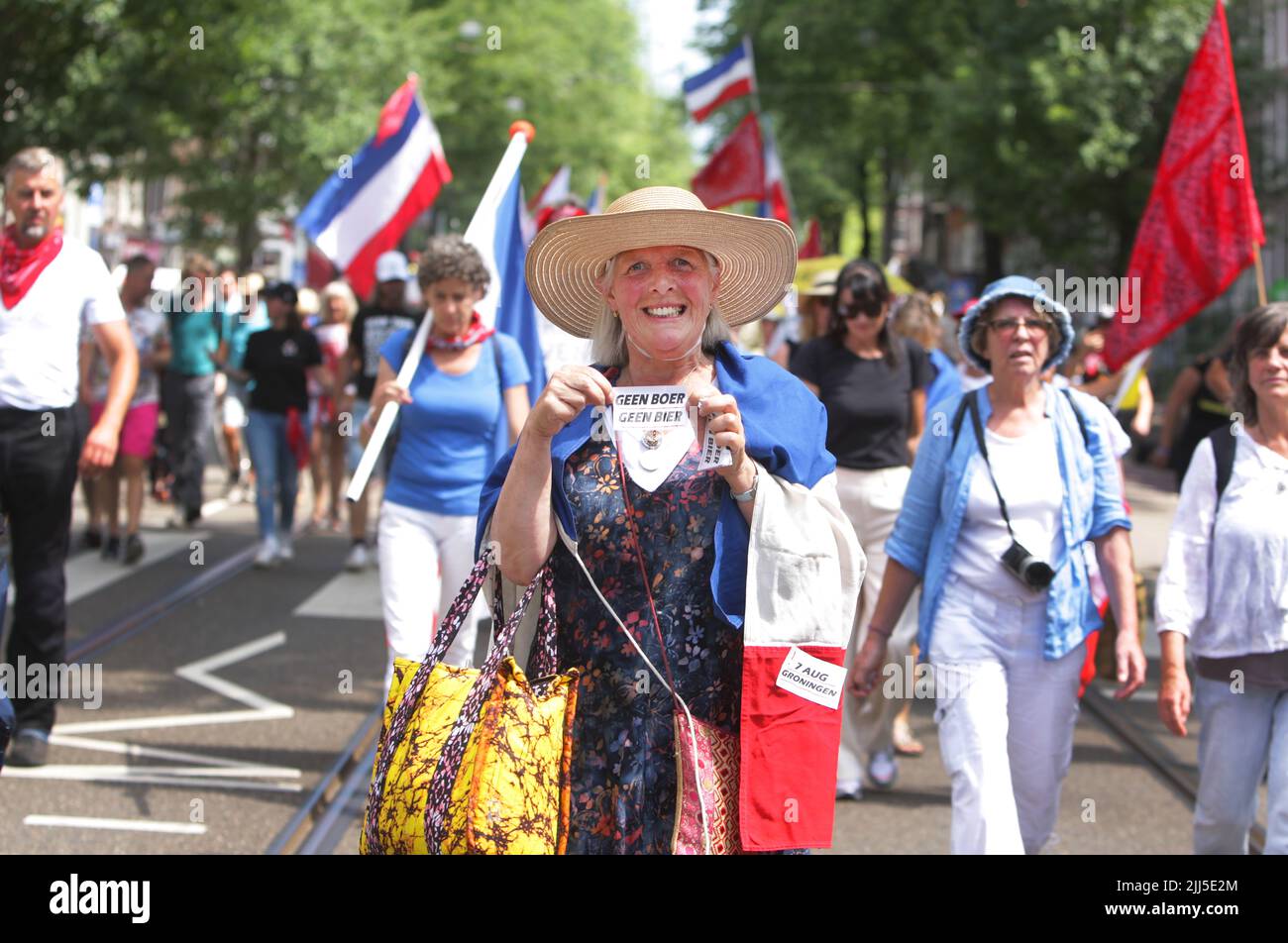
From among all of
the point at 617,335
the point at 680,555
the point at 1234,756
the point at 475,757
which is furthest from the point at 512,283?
the point at 475,757

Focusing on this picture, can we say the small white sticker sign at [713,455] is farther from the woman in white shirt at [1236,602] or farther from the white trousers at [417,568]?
the white trousers at [417,568]

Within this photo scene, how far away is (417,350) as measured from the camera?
601cm

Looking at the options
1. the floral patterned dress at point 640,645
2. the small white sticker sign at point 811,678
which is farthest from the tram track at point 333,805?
the small white sticker sign at point 811,678

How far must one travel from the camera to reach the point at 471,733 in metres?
2.88

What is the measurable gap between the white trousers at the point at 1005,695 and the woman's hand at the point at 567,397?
74.6 inches

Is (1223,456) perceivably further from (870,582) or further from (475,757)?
(475,757)

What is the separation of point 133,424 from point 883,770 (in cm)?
707

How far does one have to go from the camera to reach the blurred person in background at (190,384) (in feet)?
43.6

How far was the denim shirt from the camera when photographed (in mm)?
4543

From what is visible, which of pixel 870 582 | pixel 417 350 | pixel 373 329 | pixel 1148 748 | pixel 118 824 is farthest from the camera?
pixel 373 329
